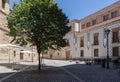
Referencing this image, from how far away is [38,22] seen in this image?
17.8 meters

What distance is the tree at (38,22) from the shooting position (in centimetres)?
1795

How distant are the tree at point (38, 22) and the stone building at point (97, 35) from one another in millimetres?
21619

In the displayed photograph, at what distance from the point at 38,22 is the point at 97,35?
28.3 metres

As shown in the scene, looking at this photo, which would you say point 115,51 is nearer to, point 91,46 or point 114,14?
point 114,14

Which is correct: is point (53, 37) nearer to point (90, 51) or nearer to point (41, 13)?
point (41, 13)

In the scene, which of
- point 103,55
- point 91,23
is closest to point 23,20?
point 103,55

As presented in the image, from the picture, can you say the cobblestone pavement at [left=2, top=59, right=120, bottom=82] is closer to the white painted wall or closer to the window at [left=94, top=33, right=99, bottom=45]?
the white painted wall

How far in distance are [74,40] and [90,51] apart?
365 inches

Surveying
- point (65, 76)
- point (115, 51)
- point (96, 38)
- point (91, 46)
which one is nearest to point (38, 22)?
point (65, 76)

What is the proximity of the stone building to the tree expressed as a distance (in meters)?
21.6

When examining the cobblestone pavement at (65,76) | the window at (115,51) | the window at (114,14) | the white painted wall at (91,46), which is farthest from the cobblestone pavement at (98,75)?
the window at (114,14)

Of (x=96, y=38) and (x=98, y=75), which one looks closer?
(x=98, y=75)

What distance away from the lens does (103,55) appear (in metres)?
41.6

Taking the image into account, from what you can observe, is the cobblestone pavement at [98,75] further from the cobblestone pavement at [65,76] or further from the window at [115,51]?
the window at [115,51]
